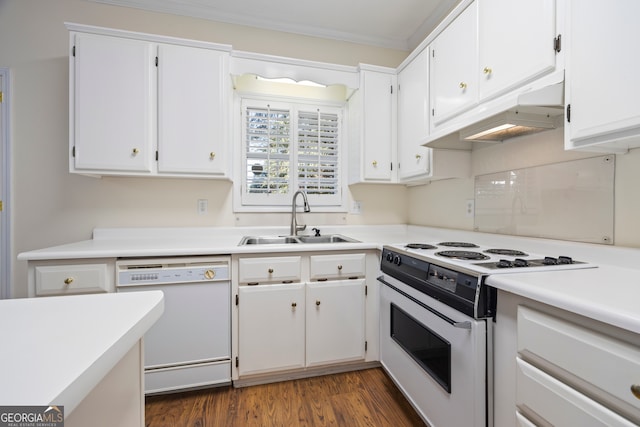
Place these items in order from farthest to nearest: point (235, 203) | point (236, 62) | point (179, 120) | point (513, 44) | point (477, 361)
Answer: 1. point (235, 203)
2. point (236, 62)
3. point (179, 120)
4. point (513, 44)
5. point (477, 361)

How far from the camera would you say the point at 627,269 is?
1.11 m

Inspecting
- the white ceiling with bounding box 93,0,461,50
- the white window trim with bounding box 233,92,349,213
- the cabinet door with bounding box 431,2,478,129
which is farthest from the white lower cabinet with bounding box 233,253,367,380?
A: the white ceiling with bounding box 93,0,461,50

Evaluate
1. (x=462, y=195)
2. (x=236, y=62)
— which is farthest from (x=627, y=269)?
(x=236, y=62)

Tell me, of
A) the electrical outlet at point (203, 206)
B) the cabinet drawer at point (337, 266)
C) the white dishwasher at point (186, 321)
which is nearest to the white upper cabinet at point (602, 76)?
the cabinet drawer at point (337, 266)

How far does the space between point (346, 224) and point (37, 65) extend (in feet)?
8.71

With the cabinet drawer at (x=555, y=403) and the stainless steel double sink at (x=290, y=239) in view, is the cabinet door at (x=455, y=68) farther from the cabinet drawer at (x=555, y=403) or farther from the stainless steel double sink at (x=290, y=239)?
the cabinet drawer at (x=555, y=403)

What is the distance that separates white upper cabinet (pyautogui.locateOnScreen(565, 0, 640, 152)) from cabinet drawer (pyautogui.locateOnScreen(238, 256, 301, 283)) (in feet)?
4.89

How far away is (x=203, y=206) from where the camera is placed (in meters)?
2.27

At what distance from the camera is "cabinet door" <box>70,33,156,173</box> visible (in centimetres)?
178

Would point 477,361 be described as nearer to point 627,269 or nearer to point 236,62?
point 627,269

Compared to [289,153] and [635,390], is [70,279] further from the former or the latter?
[635,390]

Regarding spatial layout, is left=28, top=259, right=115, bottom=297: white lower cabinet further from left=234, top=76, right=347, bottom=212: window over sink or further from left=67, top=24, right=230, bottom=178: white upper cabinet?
left=234, top=76, right=347, bottom=212: window over sink

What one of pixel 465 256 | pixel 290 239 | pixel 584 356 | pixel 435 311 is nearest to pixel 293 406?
pixel 435 311

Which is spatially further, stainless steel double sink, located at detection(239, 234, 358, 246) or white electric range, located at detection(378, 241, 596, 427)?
stainless steel double sink, located at detection(239, 234, 358, 246)
